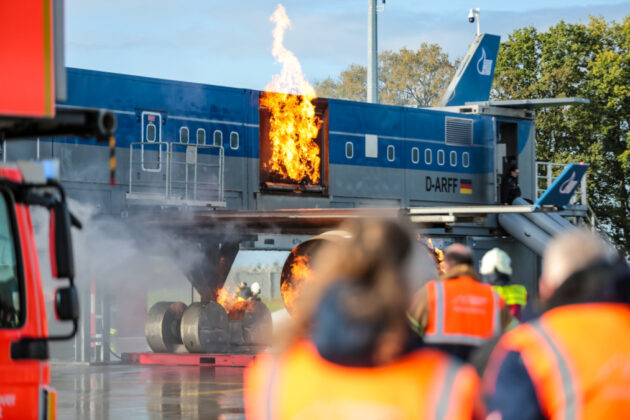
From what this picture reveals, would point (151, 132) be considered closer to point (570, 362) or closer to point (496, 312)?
point (496, 312)

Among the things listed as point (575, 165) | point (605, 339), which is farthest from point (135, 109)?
point (605, 339)

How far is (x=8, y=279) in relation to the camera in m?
6.50

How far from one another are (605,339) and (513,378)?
12.1 inches

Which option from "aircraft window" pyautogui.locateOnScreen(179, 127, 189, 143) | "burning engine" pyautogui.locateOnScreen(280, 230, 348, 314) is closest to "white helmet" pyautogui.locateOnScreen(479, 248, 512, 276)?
"burning engine" pyautogui.locateOnScreen(280, 230, 348, 314)

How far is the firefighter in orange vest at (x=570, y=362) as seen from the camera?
2.97 m

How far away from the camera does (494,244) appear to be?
1157 inches

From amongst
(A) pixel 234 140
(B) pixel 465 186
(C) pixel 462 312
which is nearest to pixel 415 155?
(B) pixel 465 186

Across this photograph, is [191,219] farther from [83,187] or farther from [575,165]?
[575,165]

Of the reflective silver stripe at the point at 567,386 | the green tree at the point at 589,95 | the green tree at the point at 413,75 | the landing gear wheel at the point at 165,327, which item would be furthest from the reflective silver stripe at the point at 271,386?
the green tree at the point at 413,75

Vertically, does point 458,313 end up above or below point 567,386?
below

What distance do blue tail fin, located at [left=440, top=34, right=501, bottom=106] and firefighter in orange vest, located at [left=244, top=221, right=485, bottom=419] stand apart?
100 ft

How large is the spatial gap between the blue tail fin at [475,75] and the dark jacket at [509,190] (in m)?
4.25

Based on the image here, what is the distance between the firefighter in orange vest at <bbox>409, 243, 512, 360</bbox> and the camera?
7180 mm

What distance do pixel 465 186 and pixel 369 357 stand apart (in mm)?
27910
